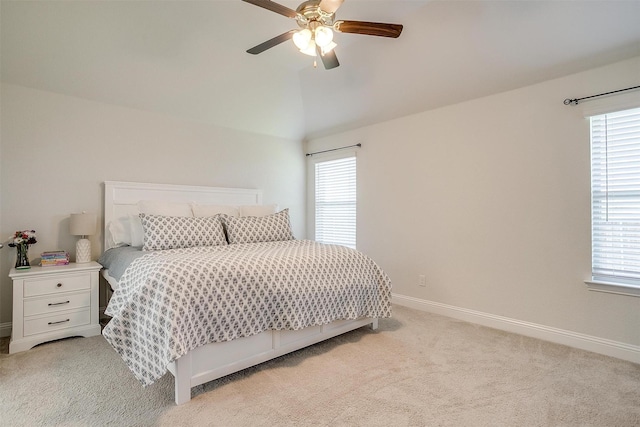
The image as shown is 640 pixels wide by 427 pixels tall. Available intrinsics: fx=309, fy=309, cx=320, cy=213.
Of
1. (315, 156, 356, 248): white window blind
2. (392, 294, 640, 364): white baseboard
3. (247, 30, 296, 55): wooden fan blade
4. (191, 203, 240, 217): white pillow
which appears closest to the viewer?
(247, 30, 296, 55): wooden fan blade

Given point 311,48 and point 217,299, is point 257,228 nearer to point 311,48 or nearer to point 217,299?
point 217,299

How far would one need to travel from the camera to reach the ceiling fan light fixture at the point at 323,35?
199 centimetres

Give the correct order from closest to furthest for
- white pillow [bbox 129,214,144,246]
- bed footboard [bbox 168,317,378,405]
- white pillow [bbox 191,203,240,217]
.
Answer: bed footboard [bbox 168,317,378,405]
white pillow [bbox 129,214,144,246]
white pillow [bbox 191,203,240,217]

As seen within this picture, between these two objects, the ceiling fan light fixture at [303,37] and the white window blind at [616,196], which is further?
the white window blind at [616,196]

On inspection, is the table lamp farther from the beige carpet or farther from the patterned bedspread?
the patterned bedspread

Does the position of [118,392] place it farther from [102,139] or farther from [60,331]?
[102,139]

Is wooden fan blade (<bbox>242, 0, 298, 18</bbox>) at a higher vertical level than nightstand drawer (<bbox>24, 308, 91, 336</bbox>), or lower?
higher

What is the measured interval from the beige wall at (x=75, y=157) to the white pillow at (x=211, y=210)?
22.0 inches

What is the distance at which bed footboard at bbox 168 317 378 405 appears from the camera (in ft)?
5.73

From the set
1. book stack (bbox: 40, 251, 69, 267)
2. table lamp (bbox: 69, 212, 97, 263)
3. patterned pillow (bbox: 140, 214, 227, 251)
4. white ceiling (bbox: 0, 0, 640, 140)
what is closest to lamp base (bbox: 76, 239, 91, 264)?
table lamp (bbox: 69, 212, 97, 263)

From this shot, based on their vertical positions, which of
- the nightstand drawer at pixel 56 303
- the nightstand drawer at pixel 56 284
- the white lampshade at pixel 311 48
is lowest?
the nightstand drawer at pixel 56 303

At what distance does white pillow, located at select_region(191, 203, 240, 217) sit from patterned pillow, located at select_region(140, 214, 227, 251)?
0.39 metres

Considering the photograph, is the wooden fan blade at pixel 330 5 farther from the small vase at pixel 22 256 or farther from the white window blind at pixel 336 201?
the small vase at pixel 22 256

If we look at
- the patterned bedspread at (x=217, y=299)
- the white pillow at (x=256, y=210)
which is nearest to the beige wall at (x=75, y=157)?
the white pillow at (x=256, y=210)
